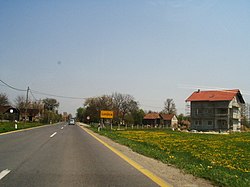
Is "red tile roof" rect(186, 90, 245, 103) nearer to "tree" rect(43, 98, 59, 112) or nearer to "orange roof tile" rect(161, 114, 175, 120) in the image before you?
"orange roof tile" rect(161, 114, 175, 120)

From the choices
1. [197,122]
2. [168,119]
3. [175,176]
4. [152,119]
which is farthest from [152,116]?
[175,176]

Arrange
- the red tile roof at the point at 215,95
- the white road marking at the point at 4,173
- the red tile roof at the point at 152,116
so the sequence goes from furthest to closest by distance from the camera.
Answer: the red tile roof at the point at 152,116
the red tile roof at the point at 215,95
the white road marking at the point at 4,173

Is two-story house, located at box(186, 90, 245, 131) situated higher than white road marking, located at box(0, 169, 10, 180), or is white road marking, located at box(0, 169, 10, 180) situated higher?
two-story house, located at box(186, 90, 245, 131)

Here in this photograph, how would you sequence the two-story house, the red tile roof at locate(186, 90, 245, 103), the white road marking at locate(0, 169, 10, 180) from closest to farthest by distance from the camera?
the white road marking at locate(0, 169, 10, 180) < the two-story house < the red tile roof at locate(186, 90, 245, 103)

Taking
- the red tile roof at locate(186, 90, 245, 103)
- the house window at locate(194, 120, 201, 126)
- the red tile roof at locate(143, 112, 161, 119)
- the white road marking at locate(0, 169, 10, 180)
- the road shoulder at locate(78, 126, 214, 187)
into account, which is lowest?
the white road marking at locate(0, 169, 10, 180)

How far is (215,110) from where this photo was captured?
244ft

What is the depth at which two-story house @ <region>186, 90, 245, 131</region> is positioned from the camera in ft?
240

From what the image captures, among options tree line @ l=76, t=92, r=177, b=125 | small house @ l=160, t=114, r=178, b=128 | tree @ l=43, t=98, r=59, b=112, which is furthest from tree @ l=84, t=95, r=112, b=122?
tree @ l=43, t=98, r=59, b=112

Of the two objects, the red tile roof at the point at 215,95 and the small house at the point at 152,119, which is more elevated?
the red tile roof at the point at 215,95

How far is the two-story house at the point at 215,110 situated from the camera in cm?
7300

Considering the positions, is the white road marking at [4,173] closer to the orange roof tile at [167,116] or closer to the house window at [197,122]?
the house window at [197,122]

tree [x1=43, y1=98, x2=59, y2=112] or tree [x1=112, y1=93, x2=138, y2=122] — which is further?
tree [x1=43, y1=98, x2=59, y2=112]

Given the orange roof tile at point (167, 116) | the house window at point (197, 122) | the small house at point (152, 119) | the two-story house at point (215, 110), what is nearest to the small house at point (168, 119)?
the orange roof tile at point (167, 116)

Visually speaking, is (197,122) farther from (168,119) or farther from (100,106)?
(168,119)
